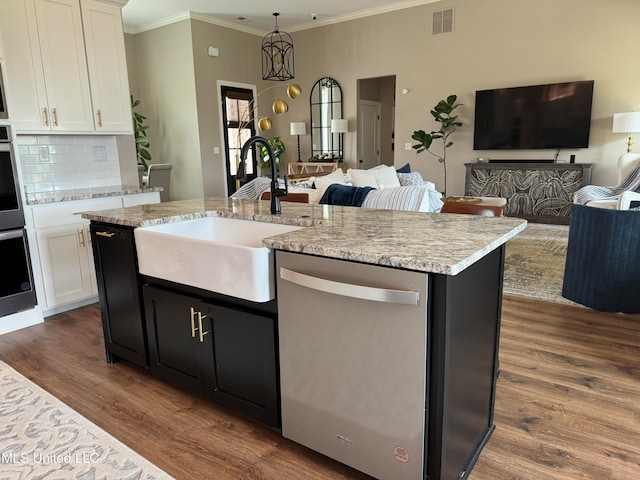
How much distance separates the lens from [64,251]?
3320 millimetres

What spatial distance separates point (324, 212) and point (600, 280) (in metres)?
2.18

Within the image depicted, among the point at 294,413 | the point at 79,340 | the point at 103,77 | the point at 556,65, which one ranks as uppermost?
the point at 556,65

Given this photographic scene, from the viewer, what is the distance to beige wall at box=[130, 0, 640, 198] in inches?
233

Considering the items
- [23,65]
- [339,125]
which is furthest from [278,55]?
[23,65]

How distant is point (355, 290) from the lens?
132 centimetres

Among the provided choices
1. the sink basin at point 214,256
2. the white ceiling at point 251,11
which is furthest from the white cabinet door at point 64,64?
the white ceiling at point 251,11

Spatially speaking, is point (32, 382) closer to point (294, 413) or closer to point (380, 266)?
point (294, 413)

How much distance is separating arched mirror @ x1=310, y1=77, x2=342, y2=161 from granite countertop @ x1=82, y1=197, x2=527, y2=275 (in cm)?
628

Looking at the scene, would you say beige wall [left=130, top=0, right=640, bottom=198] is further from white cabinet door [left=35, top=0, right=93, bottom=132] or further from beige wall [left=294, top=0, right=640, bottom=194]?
white cabinet door [left=35, top=0, right=93, bottom=132]

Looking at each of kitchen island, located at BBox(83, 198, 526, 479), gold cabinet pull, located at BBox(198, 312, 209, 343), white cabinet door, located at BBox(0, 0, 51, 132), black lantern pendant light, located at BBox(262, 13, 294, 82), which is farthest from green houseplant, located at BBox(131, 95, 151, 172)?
gold cabinet pull, located at BBox(198, 312, 209, 343)

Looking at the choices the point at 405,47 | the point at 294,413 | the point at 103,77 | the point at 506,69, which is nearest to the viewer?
the point at 294,413

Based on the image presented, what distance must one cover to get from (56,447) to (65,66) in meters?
3.01

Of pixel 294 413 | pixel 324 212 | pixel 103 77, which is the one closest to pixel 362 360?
pixel 294 413

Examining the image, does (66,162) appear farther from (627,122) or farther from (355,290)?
(627,122)
